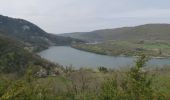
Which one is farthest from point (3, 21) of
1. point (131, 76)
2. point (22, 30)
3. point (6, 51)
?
point (131, 76)

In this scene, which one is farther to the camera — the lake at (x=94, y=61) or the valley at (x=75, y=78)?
the lake at (x=94, y=61)

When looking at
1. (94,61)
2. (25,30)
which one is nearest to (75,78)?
→ (94,61)

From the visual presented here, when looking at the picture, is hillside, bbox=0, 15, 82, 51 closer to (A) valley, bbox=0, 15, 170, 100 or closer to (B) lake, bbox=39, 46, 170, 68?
(A) valley, bbox=0, 15, 170, 100

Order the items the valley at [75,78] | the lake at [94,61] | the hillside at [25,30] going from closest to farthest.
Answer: the valley at [75,78]
the lake at [94,61]
the hillside at [25,30]

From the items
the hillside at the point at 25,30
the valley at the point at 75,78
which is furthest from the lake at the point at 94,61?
the hillside at the point at 25,30

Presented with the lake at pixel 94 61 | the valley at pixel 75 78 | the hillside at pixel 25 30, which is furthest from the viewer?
the hillside at pixel 25 30

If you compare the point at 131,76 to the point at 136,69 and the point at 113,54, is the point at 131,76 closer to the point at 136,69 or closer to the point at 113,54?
the point at 136,69

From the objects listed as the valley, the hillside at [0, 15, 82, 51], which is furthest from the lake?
the hillside at [0, 15, 82, 51]

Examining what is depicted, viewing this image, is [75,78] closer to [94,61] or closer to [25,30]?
[94,61]

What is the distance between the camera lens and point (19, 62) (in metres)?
51.7

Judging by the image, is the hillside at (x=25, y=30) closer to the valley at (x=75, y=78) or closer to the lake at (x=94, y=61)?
the valley at (x=75, y=78)

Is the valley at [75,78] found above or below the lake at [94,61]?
above

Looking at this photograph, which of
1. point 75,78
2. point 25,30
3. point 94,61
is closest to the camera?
point 75,78

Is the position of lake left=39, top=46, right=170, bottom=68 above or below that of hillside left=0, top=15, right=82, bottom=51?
below
